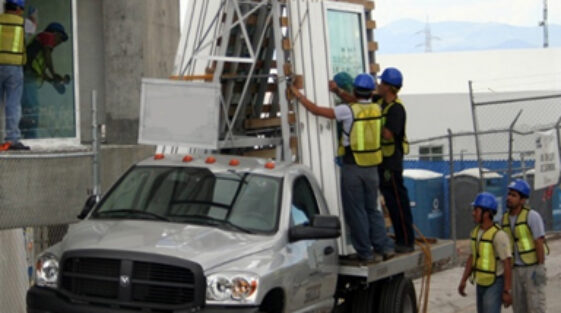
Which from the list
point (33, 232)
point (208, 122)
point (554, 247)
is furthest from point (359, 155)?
point (554, 247)

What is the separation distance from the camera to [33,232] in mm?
12758

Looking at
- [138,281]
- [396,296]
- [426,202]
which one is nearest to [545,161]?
[396,296]

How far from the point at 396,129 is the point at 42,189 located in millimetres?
3954

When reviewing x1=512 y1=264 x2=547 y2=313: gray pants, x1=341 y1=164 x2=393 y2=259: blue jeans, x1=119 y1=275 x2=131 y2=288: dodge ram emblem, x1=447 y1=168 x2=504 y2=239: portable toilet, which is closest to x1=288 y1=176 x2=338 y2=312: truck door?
x1=341 y1=164 x2=393 y2=259: blue jeans

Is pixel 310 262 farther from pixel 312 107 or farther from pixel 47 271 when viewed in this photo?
pixel 47 271

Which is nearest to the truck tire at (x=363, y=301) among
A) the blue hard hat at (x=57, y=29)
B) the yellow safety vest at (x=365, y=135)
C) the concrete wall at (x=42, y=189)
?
the yellow safety vest at (x=365, y=135)

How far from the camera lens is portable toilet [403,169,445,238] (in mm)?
20438

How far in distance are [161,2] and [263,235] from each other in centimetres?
913

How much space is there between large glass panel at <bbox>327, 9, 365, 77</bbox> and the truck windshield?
2.27m

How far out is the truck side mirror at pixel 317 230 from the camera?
25.7 feet

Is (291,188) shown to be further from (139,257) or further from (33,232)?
(33,232)

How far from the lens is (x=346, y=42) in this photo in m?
10.5

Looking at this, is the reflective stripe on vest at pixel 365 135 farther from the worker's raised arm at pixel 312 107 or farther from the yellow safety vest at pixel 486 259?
the yellow safety vest at pixel 486 259

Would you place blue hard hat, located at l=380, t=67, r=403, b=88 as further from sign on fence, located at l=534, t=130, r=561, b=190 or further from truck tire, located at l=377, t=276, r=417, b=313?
sign on fence, located at l=534, t=130, r=561, b=190
